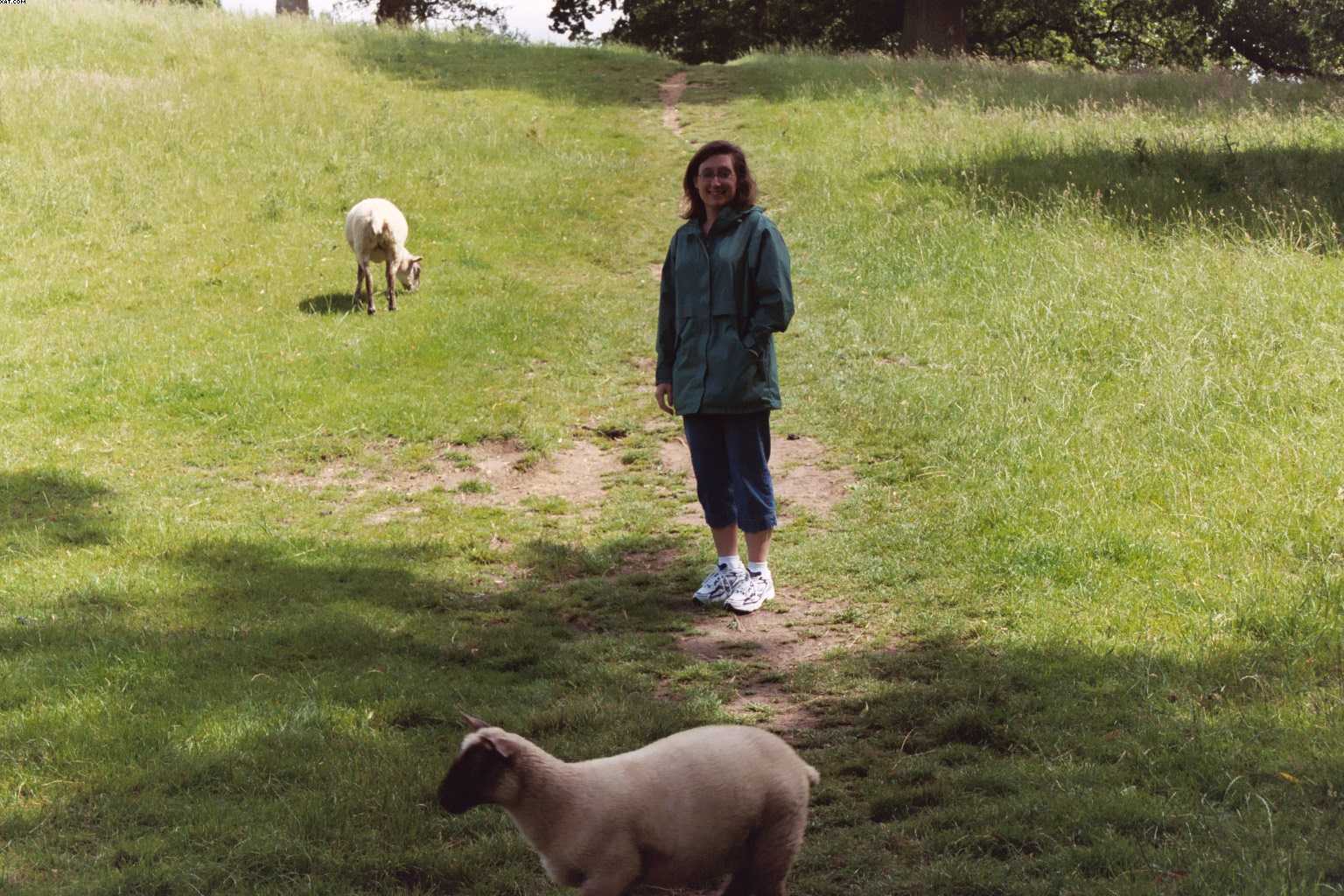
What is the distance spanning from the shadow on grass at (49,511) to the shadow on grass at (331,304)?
491cm

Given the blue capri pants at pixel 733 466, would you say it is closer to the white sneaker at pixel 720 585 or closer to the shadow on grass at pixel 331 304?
the white sneaker at pixel 720 585

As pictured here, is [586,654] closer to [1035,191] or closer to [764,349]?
[764,349]

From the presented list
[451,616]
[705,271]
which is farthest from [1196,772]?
[451,616]

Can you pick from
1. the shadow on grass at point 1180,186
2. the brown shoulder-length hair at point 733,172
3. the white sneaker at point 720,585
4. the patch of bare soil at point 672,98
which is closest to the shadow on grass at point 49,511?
the white sneaker at point 720,585

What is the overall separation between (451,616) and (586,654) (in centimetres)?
105

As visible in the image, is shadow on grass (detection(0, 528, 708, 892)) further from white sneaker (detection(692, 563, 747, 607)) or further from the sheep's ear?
the sheep's ear

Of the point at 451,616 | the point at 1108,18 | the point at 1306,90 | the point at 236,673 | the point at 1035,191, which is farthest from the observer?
the point at 1108,18

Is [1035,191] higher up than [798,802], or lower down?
higher up

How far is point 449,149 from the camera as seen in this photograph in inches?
820

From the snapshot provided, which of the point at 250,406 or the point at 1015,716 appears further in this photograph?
the point at 250,406

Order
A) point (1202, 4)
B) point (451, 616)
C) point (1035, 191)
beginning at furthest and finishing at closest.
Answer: point (1202, 4), point (1035, 191), point (451, 616)

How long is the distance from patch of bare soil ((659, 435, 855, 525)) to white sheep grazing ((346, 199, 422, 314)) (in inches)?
200

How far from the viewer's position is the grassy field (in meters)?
4.64

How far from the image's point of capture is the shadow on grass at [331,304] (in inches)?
543
